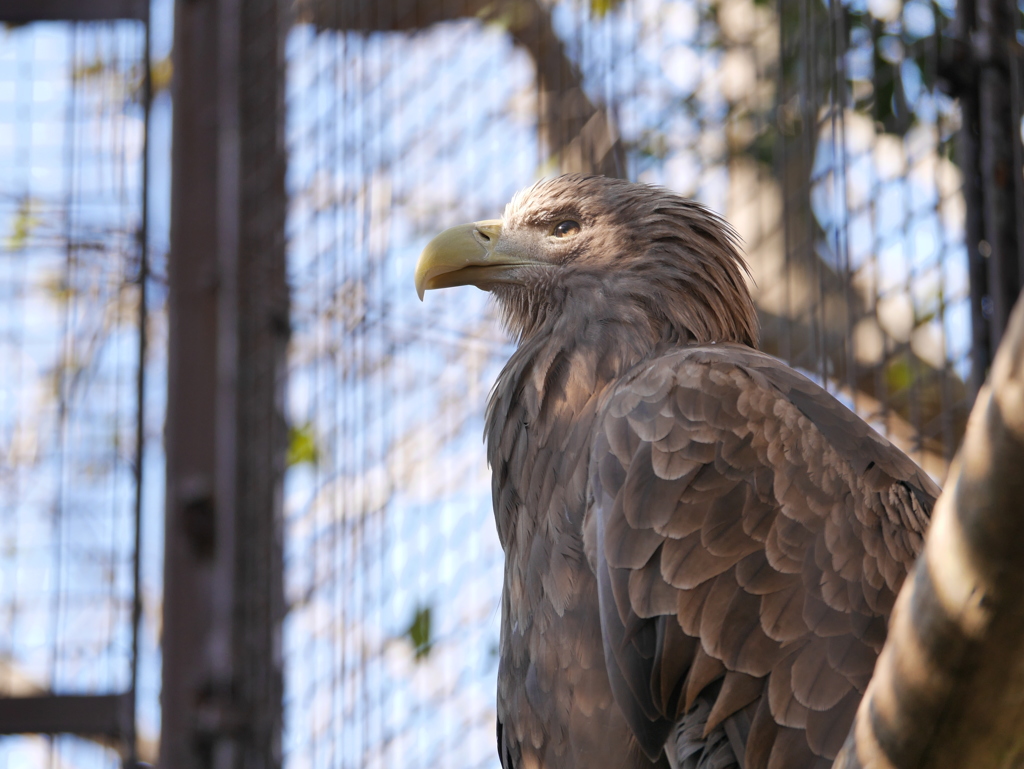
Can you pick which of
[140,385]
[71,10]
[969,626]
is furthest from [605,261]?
→ [71,10]

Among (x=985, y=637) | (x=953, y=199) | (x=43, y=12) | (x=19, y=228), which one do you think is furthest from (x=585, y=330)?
(x=19, y=228)

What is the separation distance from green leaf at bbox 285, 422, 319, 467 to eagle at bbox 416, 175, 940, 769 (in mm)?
2116

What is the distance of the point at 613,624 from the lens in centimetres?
197

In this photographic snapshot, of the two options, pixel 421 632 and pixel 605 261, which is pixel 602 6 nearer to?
pixel 605 261

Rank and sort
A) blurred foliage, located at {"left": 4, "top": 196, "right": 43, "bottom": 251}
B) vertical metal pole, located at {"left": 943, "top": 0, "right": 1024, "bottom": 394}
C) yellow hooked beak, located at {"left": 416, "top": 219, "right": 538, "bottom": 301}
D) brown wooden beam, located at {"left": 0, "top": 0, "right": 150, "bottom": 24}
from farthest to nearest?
blurred foliage, located at {"left": 4, "top": 196, "right": 43, "bottom": 251}, brown wooden beam, located at {"left": 0, "top": 0, "right": 150, "bottom": 24}, yellow hooked beak, located at {"left": 416, "top": 219, "right": 538, "bottom": 301}, vertical metal pole, located at {"left": 943, "top": 0, "right": 1024, "bottom": 394}

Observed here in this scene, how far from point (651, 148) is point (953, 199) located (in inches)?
51.6

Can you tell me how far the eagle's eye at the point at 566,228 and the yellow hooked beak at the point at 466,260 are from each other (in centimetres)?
9

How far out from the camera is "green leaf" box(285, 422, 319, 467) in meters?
4.46

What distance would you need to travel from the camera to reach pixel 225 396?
3748mm

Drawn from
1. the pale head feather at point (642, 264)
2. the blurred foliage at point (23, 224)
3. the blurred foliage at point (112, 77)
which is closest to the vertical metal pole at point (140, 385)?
the blurred foliage at point (112, 77)

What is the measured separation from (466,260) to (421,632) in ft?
6.33

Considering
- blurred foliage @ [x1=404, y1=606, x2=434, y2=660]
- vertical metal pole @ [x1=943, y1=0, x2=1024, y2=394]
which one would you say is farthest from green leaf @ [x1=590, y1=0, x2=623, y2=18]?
blurred foliage @ [x1=404, y1=606, x2=434, y2=660]

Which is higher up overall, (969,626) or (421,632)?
(969,626)

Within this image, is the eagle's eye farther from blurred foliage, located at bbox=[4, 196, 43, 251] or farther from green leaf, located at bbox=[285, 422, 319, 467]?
blurred foliage, located at bbox=[4, 196, 43, 251]
